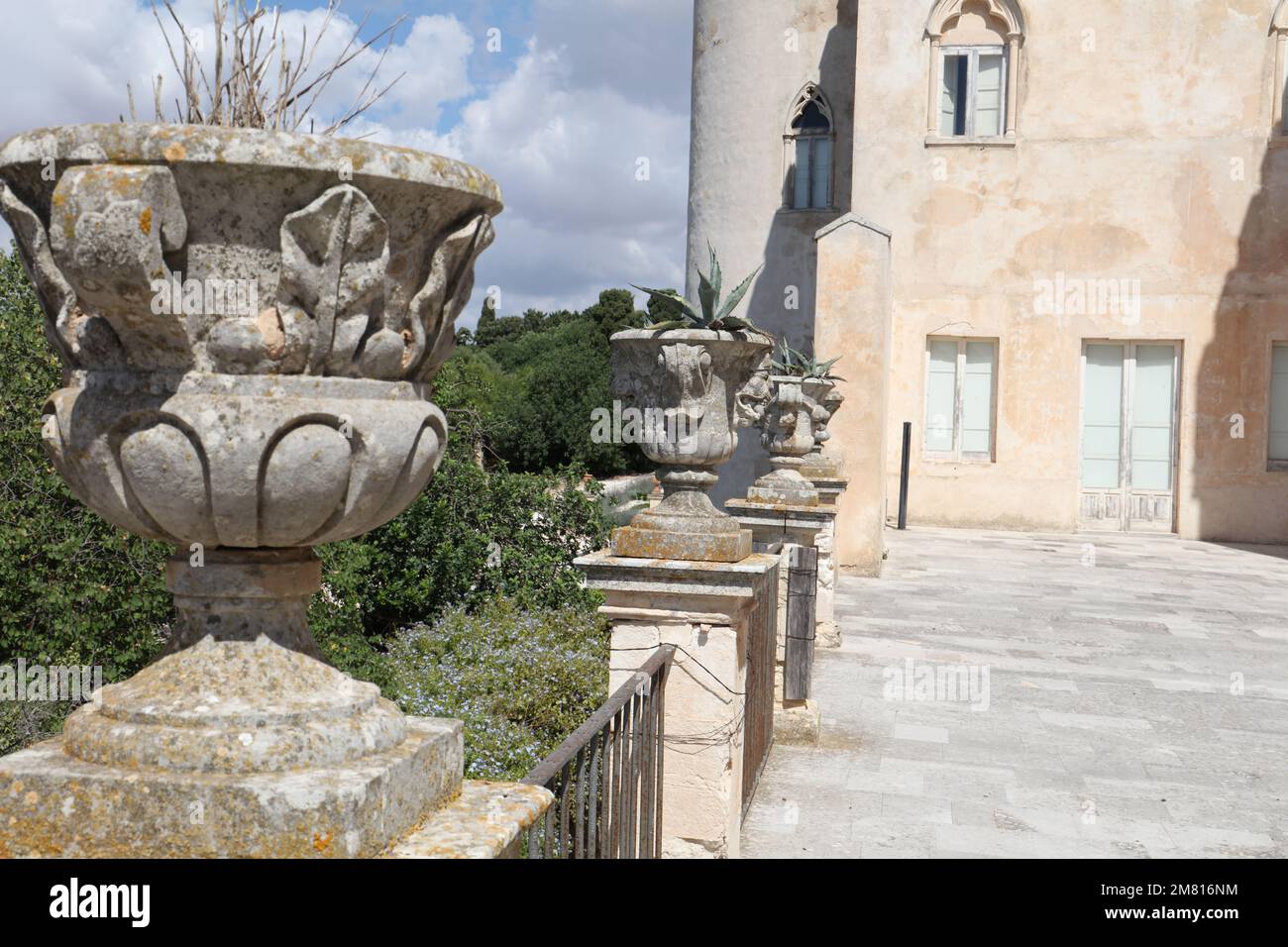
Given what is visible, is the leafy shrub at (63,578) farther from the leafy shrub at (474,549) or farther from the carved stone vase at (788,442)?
the carved stone vase at (788,442)

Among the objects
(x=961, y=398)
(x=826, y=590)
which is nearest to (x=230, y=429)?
(x=826, y=590)

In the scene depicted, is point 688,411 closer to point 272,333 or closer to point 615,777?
point 615,777

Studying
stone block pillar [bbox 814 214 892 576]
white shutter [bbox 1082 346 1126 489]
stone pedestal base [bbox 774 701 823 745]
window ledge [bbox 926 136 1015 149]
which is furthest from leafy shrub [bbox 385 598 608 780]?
window ledge [bbox 926 136 1015 149]

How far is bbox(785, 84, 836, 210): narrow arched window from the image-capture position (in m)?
21.0

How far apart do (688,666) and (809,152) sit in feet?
57.9

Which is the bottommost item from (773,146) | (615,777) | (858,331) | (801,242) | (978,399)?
(615,777)

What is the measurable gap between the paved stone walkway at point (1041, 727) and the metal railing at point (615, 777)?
1.01 meters

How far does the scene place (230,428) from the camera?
76.1 inches

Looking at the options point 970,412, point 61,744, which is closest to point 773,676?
point 61,744

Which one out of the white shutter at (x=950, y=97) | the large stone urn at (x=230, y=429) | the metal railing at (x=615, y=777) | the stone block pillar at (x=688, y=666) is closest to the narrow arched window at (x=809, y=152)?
the white shutter at (x=950, y=97)

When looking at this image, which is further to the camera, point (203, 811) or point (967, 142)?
point (967, 142)

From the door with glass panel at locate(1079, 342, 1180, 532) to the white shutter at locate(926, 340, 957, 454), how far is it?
6.26 feet

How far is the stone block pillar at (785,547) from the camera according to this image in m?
6.75

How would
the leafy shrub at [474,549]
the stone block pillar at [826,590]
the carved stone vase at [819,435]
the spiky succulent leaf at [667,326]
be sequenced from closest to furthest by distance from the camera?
the spiky succulent leaf at [667,326] → the stone block pillar at [826,590] → the leafy shrub at [474,549] → the carved stone vase at [819,435]
